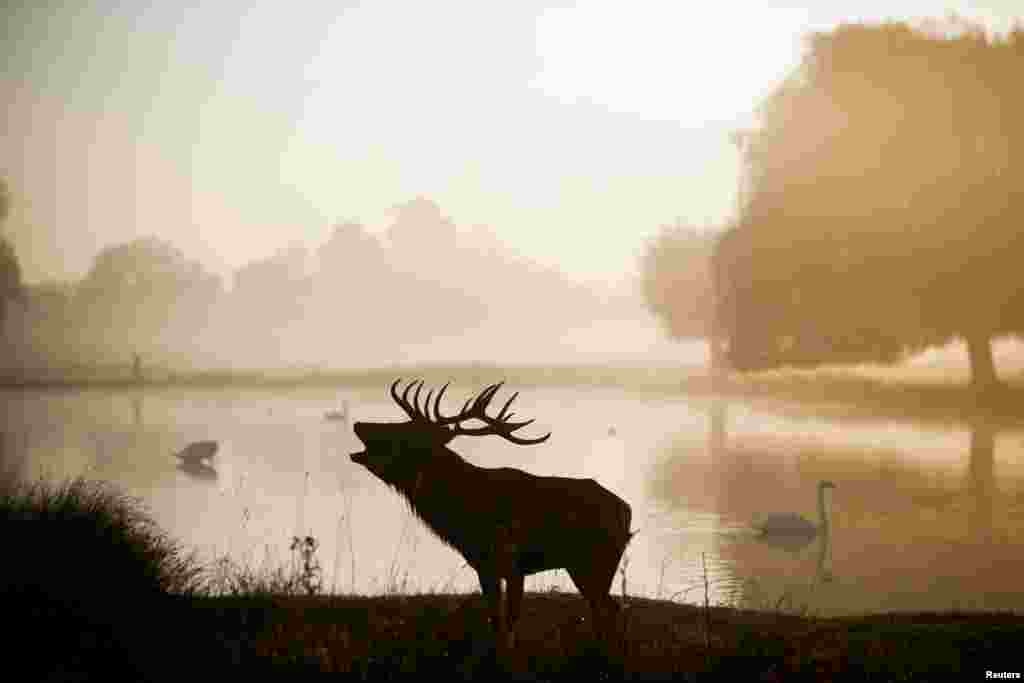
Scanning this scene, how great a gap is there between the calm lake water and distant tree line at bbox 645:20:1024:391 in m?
2.58

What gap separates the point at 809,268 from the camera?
27453 millimetres

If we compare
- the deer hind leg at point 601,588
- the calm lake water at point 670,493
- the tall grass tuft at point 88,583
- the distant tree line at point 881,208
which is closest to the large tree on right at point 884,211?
the distant tree line at point 881,208

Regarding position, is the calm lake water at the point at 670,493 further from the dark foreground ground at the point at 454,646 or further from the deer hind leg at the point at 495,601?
the deer hind leg at the point at 495,601

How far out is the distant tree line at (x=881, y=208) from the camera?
1019 inches

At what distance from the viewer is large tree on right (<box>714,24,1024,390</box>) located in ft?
84.8

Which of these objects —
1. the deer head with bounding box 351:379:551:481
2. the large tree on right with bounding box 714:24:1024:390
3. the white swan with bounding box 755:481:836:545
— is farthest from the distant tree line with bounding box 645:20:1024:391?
the deer head with bounding box 351:379:551:481

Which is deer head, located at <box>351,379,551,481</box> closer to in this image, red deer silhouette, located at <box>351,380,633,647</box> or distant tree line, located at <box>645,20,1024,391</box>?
red deer silhouette, located at <box>351,380,633,647</box>

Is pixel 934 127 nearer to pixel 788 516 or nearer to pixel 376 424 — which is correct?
pixel 788 516

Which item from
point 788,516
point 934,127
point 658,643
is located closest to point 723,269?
point 934,127

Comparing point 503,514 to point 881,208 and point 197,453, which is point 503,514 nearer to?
point 197,453

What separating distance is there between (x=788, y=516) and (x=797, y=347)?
50.1ft

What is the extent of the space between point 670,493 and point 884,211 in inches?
513

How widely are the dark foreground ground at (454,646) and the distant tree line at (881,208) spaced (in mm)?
20172

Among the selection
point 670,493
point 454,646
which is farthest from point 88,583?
point 670,493
